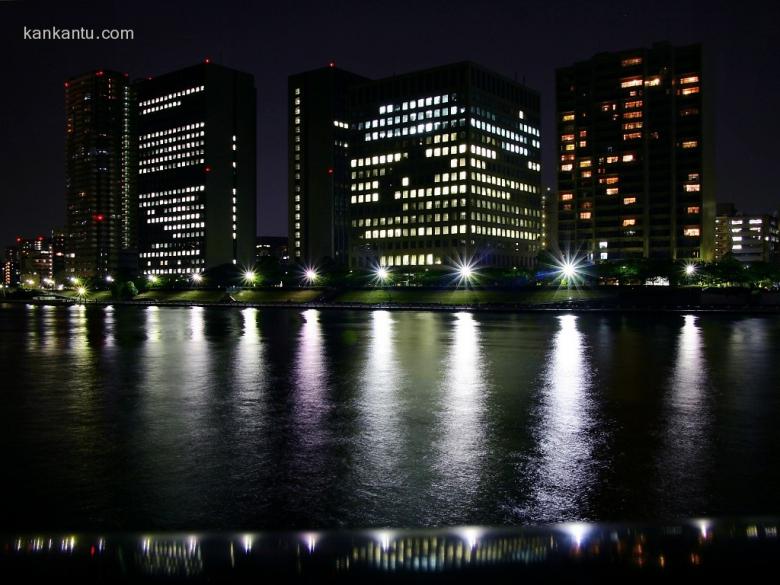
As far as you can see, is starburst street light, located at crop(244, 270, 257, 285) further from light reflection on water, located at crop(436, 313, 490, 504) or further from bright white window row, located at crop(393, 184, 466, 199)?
light reflection on water, located at crop(436, 313, 490, 504)

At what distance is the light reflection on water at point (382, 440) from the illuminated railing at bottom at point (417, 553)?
430 millimetres

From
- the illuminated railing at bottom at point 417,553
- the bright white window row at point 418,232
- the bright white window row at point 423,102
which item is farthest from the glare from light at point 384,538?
the bright white window row at point 423,102

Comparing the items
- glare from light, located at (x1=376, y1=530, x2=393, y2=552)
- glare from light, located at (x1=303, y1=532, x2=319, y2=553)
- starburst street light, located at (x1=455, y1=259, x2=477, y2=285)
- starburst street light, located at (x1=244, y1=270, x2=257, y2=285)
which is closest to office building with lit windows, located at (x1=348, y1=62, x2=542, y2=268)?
starburst street light, located at (x1=455, y1=259, x2=477, y2=285)

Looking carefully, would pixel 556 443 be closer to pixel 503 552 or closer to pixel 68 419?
pixel 503 552

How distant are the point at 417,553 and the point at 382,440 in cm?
503

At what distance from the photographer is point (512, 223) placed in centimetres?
19738

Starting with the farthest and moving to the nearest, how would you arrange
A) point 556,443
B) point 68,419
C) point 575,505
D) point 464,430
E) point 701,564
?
point 68,419, point 464,430, point 556,443, point 575,505, point 701,564

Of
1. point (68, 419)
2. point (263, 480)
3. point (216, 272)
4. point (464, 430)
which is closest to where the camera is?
point (263, 480)

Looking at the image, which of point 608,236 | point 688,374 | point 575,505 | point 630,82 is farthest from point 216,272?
point 575,505

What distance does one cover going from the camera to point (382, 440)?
11922mm

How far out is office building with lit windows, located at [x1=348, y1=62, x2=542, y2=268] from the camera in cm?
18338

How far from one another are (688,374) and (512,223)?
180071 mm

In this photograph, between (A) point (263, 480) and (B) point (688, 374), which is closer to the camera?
(A) point (263, 480)

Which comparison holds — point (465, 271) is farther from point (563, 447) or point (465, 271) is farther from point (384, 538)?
point (384, 538)
